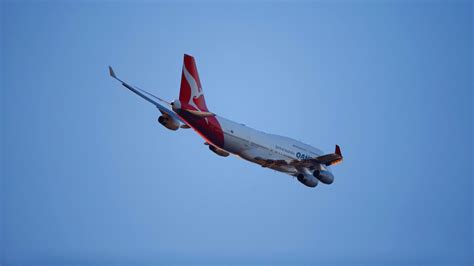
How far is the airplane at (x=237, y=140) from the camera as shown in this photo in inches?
2650

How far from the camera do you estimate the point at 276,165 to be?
73.4 metres

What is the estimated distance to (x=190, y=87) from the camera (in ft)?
222

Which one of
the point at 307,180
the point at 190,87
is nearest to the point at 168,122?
the point at 190,87

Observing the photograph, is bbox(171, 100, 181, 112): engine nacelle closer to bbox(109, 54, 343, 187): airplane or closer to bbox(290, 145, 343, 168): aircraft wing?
bbox(109, 54, 343, 187): airplane

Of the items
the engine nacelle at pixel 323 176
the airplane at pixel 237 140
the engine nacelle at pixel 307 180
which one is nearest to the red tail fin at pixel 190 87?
the airplane at pixel 237 140

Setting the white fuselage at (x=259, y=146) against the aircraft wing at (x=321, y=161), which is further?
the aircraft wing at (x=321, y=161)

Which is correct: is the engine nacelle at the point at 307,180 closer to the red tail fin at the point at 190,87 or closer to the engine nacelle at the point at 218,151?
the engine nacelle at the point at 218,151

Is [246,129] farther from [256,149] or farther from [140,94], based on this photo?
[140,94]

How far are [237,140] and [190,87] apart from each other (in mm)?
6472

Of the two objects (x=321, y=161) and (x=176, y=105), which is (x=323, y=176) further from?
(x=176, y=105)

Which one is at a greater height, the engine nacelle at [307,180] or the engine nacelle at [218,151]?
the engine nacelle at [218,151]

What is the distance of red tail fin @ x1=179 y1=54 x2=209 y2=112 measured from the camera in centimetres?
6725

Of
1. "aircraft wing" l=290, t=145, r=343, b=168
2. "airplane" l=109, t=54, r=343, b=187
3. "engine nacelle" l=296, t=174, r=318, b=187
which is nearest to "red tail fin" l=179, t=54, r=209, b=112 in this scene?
"airplane" l=109, t=54, r=343, b=187

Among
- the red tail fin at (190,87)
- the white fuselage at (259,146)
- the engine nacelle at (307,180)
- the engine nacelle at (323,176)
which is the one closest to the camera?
the red tail fin at (190,87)
